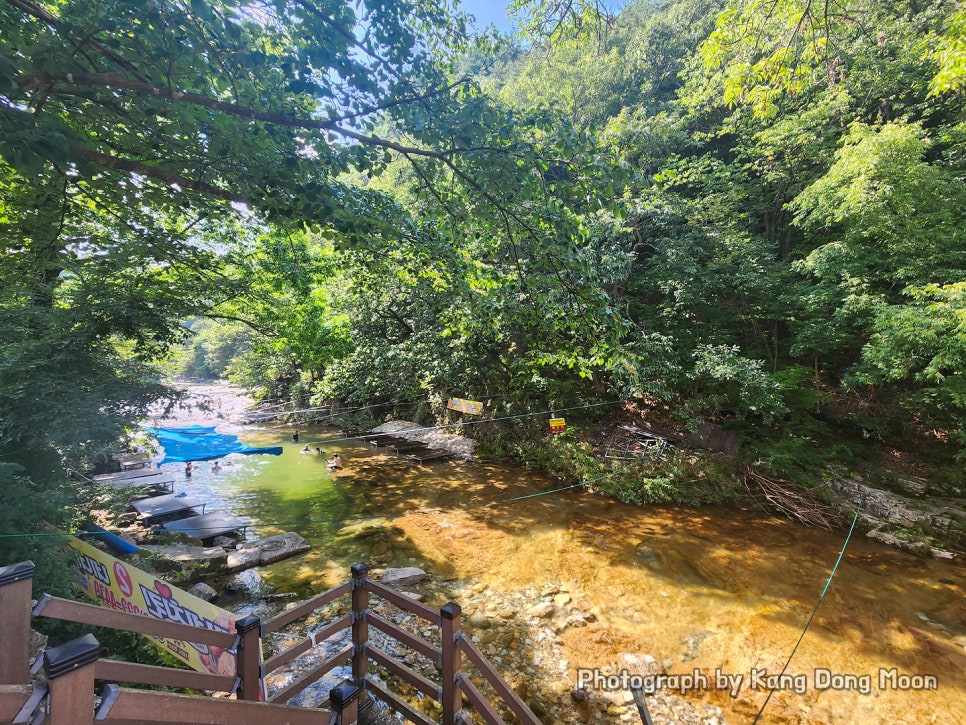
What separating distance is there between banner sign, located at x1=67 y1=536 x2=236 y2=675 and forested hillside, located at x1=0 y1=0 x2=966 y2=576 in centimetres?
56

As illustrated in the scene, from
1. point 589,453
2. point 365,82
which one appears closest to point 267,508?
point 589,453

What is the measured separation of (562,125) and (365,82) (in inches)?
53.6

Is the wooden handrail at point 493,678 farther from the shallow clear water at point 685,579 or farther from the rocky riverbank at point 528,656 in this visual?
the shallow clear water at point 685,579

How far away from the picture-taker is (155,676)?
1229mm

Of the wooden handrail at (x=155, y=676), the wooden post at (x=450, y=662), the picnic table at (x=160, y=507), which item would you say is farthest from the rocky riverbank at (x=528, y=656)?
the picnic table at (x=160, y=507)

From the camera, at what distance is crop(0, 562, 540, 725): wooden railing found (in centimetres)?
83

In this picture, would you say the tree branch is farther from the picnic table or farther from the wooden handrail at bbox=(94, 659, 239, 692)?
the picnic table

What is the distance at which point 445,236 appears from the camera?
417 centimetres

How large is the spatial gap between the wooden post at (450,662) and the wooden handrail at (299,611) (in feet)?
2.20

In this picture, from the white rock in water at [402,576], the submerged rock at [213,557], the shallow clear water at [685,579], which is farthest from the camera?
the white rock in water at [402,576]

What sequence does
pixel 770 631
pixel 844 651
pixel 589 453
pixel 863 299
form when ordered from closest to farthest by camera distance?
pixel 844 651
pixel 770 631
pixel 863 299
pixel 589 453

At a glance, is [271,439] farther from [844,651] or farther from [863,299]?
[863,299]

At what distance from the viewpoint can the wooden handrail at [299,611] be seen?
7.29 feet

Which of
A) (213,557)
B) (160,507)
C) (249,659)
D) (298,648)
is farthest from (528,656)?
(160,507)
